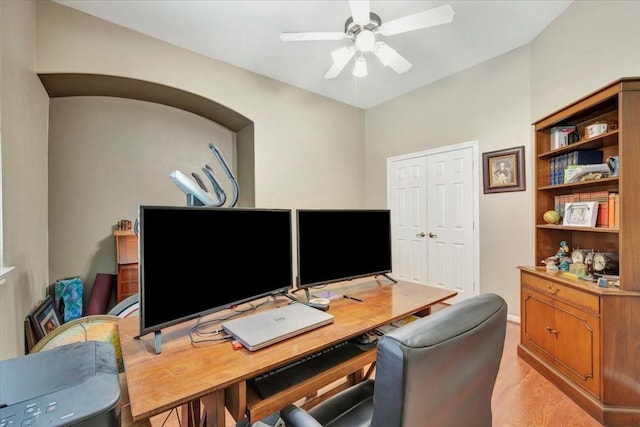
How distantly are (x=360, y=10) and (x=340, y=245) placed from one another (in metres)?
1.57

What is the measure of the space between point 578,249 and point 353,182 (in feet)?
9.64

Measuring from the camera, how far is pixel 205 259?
115 centimetres

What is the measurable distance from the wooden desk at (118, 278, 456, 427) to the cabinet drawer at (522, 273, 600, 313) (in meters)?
1.35

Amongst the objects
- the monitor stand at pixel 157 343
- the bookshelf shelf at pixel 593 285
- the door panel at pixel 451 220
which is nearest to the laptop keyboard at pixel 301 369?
the monitor stand at pixel 157 343

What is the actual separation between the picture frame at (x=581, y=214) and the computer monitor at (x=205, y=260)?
2.11 m

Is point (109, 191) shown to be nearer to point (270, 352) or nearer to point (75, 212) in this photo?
point (75, 212)

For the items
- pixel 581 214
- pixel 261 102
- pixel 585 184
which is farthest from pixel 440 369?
pixel 261 102

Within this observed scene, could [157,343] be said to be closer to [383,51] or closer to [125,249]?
[125,249]

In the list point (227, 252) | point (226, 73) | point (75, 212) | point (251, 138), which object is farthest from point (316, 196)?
point (227, 252)

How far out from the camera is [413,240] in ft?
13.5

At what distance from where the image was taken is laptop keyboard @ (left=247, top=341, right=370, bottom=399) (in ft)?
3.16

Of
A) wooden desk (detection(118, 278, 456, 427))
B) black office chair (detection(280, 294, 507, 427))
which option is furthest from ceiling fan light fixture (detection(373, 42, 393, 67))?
black office chair (detection(280, 294, 507, 427))

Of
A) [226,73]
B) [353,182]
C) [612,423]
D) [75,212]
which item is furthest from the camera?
[353,182]

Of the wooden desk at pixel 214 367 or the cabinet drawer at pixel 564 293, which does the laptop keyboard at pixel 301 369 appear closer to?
the wooden desk at pixel 214 367
